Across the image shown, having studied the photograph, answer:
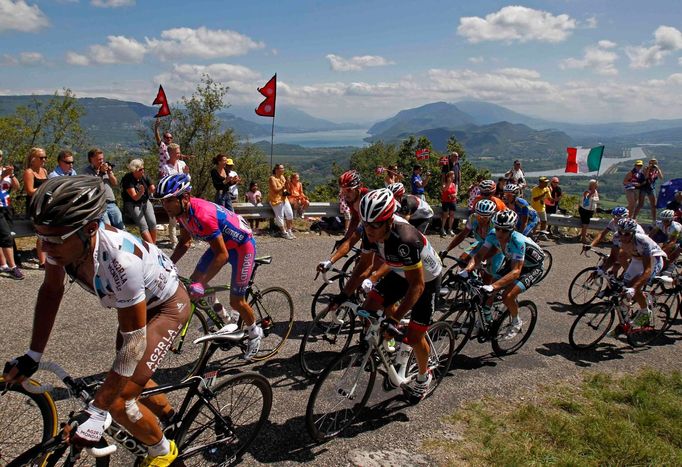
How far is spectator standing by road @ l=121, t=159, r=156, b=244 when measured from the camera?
8961mm

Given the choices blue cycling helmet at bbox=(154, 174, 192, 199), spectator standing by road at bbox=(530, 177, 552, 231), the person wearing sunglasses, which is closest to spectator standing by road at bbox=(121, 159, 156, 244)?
blue cycling helmet at bbox=(154, 174, 192, 199)

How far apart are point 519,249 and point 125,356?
202 inches

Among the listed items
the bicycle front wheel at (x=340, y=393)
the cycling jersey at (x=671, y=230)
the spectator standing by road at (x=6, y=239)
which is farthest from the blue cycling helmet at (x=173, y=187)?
the cycling jersey at (x=671, y=230)

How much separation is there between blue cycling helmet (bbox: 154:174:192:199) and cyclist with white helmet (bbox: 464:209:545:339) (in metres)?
3.83

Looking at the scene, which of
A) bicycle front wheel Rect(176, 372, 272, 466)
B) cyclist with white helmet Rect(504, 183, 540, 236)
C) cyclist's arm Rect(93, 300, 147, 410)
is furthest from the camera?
cyclist with white helmet Rect(504, 183, 540, 236)

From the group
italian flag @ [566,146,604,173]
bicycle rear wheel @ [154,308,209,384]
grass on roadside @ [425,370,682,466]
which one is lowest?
grass on roadside @ [425,370,682,466]

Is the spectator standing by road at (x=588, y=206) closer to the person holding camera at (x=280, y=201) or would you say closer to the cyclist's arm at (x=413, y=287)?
the person holding camera at (x=280, y=201)

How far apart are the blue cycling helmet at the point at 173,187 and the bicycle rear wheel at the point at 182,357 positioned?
146 centimetres

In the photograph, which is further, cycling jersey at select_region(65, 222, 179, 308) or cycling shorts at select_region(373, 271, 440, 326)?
cycling shorts at select_region(373, 271, 440, 326)

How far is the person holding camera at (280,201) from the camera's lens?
12.3 metres

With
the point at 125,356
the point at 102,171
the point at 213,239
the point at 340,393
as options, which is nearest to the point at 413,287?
the point at 340,393

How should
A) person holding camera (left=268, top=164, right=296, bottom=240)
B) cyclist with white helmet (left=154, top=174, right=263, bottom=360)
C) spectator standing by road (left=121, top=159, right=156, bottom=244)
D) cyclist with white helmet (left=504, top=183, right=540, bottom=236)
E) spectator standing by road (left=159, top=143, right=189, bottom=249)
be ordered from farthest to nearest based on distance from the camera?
person holding camera (left=268, top=164, right=296, bottom=240), spectator standing by road (left=159, top=143, right=189, bottom=249), cyclist with white helmet (left=504, top=183, right=540, bottom=236), spectator standing by road (left=121, top=159, right=156, bottom=244), cyclist with white helmet (left=154, top=174, right=263, bottom=360)

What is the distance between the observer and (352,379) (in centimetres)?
441

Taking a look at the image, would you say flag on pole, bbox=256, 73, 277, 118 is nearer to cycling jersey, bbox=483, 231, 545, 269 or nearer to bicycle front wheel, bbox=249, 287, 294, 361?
bicycle front wheel, bbox=249, 287, 294, 361
